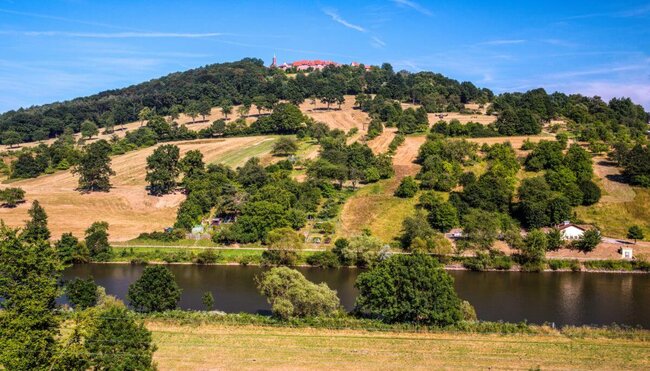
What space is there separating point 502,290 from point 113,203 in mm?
65994

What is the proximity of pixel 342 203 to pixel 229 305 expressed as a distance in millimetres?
35745

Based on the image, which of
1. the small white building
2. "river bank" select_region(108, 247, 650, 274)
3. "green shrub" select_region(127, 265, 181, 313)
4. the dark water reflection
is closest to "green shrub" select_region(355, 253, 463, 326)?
the dark water reflection

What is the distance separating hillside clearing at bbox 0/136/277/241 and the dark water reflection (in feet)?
44.8

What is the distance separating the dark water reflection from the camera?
47938 mm

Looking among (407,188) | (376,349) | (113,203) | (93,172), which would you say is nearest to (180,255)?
(113,203)

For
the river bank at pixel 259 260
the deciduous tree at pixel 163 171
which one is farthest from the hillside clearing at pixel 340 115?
the river bank at pixel 259 260

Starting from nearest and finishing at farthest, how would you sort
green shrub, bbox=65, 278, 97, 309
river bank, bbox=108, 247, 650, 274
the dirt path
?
green shrub, bbox=65, 278, 97, 309
river bank, bbox=108, 247, 650, 274
the dirt path

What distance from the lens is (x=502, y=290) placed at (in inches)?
2179

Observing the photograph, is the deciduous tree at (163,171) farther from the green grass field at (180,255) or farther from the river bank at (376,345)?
the river bank at (376,345)

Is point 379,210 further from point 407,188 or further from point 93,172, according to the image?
point 93,172

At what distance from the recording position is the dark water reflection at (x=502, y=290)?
47.9m

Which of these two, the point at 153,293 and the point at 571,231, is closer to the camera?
the point at 153,293

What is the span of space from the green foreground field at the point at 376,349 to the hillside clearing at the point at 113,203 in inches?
1621

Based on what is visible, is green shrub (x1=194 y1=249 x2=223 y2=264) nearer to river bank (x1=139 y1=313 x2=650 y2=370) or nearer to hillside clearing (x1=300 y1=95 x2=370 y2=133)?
river bank (x1=139 y1=313 x2=650 y2=370)
